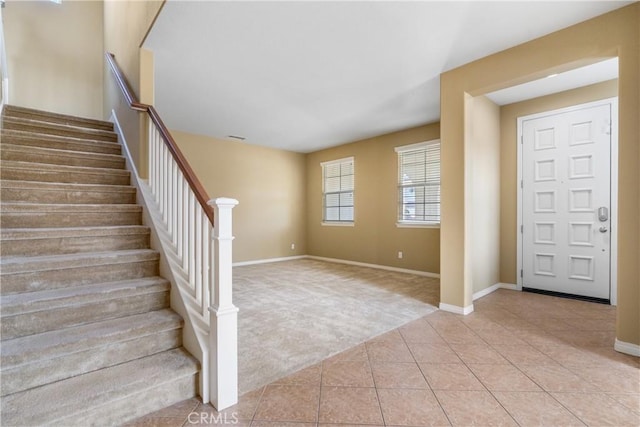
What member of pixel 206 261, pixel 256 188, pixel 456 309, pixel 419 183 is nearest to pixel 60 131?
pixel 206 261

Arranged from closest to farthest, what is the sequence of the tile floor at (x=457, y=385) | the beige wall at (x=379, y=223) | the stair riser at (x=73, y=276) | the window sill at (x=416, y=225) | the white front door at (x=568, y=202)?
the tile floor at (x=457, y=385) → the stair riser at (x=73, y=276) → the white front door at (x=568, y=202) → the window sill at (x=416, y=225) → the beige wall at (x=379, y=223)

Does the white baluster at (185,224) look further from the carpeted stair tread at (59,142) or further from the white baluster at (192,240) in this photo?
the carpeted stair tread at (59,142)

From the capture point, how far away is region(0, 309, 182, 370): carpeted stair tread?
1.52m

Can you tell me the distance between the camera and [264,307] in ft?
11.3

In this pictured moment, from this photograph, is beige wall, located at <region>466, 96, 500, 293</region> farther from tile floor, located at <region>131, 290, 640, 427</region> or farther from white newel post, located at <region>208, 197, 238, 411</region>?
white newel post, located at <region>208, 197, 238, 411</region>

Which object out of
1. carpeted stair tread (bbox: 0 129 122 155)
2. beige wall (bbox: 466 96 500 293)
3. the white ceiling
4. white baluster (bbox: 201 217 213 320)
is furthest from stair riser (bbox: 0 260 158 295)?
beige wall (bbox: 466 96 500 293)

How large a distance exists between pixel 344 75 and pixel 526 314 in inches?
129

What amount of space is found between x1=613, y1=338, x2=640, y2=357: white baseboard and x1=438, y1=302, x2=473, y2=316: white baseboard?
1.15 meters

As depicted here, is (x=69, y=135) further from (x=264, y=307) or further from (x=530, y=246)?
(x=530, y=246)

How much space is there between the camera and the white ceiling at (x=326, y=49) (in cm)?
233

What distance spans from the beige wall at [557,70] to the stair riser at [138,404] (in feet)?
8.98

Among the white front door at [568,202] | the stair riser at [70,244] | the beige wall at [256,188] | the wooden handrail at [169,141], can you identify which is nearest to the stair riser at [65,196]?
the stair riser at [70,244]

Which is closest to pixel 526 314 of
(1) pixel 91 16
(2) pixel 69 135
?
(2) pixel 69 135

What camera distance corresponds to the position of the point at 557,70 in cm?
266
